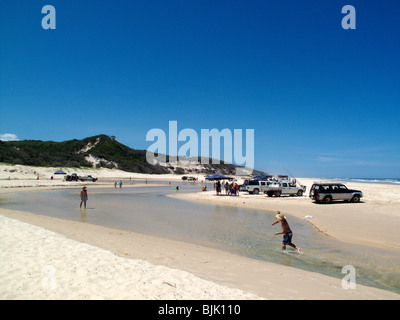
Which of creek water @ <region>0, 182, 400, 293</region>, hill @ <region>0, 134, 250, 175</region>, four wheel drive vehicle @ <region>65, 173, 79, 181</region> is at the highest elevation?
hill @ <region>0, 134, 250, 175</region>

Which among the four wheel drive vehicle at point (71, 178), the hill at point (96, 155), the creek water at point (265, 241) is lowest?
the creek water at point (265, 241)

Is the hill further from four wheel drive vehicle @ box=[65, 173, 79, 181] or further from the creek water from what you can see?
the creek water

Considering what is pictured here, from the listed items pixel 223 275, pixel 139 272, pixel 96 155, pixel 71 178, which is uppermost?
pixel 96 155

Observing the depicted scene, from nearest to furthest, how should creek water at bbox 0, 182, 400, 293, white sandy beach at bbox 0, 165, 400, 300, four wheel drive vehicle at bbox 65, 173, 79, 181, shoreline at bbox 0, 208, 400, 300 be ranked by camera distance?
white sandy beach at bbox 0, 165, 400, 300, shoreline at bbox 0, 208, 400, 300, creek water at bbox 0, 182, 400, 293, four wheel drive vehicle at bbox 65, 173, 79, 181

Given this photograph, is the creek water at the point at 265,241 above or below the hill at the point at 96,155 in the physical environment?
below

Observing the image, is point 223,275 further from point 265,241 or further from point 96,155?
point 96,155

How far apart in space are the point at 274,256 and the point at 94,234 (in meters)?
7.44

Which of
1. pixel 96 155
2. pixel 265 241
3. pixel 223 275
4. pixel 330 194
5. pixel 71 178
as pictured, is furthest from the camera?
pixel 96 155

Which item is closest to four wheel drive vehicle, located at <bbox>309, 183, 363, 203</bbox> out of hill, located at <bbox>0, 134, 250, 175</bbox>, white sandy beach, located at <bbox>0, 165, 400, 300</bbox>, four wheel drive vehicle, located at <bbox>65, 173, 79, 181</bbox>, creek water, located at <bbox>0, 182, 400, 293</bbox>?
creek water, located at <bbox>0, 182, 400, 293</bbox>

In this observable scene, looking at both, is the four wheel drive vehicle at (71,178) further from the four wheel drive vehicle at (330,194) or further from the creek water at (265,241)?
the four wheel drive vehicle at (330,194)

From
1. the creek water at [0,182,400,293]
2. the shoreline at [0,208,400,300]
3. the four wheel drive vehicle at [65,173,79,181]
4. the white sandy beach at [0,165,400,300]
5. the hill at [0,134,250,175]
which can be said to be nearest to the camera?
the white sandy beach at [0,165,400,300]

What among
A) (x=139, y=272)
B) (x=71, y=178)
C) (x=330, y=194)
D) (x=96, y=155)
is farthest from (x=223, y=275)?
(x=96, y=155)

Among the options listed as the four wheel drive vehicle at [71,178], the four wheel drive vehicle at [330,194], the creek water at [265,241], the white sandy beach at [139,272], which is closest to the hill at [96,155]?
the four wheel drive vehicle at [71,178]
